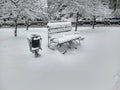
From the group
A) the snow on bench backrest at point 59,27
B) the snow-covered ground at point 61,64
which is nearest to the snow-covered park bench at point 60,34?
the snow on bench backrest at point 59,27

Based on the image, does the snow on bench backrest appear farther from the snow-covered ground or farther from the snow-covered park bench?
the snow-covered ground

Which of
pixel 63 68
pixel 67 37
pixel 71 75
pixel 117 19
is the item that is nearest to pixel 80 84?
pixel 71 75

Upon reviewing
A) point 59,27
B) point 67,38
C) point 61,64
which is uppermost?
point 59,27

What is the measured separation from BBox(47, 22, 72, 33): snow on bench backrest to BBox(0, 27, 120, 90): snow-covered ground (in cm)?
18

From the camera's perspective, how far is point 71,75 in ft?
8.61

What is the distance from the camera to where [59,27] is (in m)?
3.18

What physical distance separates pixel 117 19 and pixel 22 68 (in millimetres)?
2051

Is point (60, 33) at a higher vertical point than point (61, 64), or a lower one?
higher

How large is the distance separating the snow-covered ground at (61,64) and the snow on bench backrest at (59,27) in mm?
184

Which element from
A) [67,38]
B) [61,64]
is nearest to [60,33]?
[67,38]

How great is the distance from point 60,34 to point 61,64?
0.54 meters

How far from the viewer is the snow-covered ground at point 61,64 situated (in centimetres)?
238

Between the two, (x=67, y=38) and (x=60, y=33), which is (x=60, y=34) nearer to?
(x=60, y=33)

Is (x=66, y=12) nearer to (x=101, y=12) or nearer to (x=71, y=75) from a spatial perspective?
(x=101, y=12)
